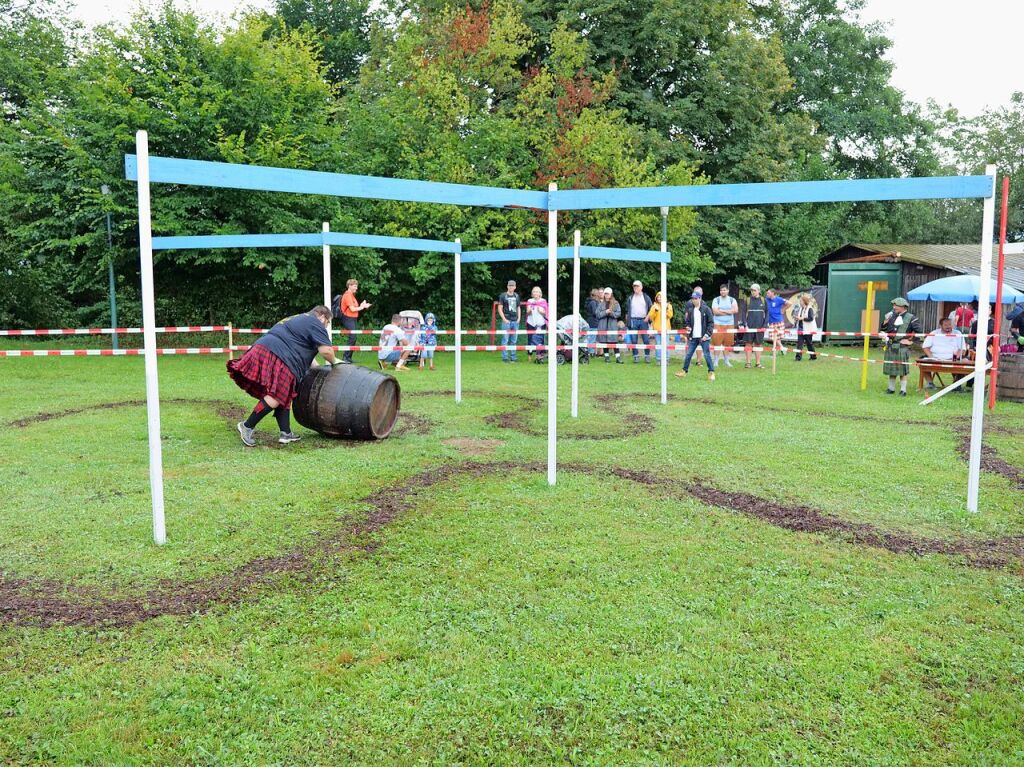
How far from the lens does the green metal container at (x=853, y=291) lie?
28.8 metres

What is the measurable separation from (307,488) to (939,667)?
4.90 meters

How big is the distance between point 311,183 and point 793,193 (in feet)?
11.6

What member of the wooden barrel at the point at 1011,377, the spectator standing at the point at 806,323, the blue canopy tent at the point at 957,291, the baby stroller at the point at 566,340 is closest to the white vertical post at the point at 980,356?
the wooden barrel at the point at 1011,377

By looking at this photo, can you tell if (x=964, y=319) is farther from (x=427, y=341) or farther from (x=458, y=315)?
(x=458, y=315)

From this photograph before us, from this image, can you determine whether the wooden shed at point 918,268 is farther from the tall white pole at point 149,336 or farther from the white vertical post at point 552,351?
the tall white pole at point 149,336

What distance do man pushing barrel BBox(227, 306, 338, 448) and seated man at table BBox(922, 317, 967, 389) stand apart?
10.1 metres

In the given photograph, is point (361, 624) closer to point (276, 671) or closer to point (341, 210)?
point (276, 671)

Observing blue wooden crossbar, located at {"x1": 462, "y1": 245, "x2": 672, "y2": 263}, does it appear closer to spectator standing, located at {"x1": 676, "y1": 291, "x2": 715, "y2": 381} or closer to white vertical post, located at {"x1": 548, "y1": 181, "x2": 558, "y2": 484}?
white vertical post, located at {"x1": 548, "y1": 181, "x2": 558, "y2": 484}

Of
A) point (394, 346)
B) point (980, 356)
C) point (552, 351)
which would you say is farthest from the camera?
point (394, 346)

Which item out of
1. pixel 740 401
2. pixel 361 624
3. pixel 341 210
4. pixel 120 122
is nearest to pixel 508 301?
pixel 341 210

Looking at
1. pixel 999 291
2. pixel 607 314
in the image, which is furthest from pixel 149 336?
pixel 607 314

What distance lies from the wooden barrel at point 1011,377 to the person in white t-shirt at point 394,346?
1068 centimetres

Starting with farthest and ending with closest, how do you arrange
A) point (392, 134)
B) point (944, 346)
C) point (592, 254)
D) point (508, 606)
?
point (392, 134)
point (944, 346)
point (592, 254)
point (508, 606)

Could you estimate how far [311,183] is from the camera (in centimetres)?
612
